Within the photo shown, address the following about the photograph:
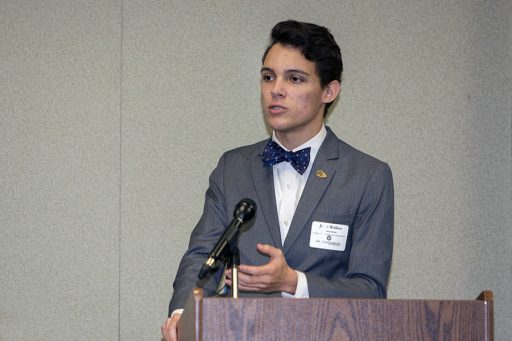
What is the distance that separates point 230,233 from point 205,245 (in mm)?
847

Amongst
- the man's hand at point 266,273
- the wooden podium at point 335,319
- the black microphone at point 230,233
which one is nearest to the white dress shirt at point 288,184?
the man's hand at point 266,273

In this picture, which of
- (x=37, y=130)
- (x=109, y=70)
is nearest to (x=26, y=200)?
(x=37, y=130)

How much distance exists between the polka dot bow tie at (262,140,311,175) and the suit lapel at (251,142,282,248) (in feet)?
0.13

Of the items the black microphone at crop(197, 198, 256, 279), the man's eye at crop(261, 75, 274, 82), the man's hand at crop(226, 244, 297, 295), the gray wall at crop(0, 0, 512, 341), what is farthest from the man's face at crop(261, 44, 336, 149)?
the black microphone at crop(197, 198, 256, 279)

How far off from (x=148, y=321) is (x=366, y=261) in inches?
52.8

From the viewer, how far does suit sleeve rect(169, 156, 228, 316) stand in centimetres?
275

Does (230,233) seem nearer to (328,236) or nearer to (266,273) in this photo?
(266,273)

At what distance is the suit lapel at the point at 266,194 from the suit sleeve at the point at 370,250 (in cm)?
30

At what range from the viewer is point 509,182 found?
12.3 feet

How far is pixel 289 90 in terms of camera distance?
9.98 ft

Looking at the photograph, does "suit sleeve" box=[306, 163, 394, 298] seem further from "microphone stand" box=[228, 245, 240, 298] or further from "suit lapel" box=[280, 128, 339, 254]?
"microphone stand" box=[228, 245, 240, 298]

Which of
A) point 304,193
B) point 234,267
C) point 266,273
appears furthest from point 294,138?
point 234,267

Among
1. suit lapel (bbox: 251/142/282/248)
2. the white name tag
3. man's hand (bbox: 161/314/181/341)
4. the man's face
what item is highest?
the man's face

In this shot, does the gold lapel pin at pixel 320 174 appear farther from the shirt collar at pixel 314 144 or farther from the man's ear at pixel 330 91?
the man's ear at pixel 330 91
